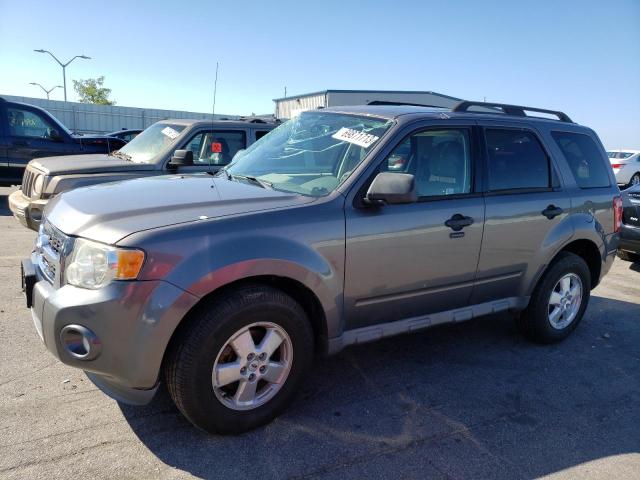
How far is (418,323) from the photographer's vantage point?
358 cm

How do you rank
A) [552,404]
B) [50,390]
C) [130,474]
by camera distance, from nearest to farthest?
[130,474]
[50,390]
[552,404]

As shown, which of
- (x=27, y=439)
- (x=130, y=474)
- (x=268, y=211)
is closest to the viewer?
(x=130, y=474)

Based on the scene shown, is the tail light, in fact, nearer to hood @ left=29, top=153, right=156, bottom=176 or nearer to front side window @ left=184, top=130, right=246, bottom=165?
front side window @ left=184, top=130, right=246, bottom=165

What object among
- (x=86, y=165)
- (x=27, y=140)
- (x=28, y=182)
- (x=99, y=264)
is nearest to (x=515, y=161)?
(x=99, y=264)

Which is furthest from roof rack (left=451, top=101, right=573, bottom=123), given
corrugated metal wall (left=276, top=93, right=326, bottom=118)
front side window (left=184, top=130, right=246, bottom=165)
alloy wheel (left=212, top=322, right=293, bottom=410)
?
corrugated metal wall (left=276, top=93, right=326, bottom=118)

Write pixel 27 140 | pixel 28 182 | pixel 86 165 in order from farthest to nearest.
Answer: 1. pixel 27 140
2. pixel 28 182
3. pixel 86 165

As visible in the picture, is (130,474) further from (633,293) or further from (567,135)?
(633,293)

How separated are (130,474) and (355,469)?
43.8 inches

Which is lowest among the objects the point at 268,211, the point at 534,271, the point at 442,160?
the point at 534,271

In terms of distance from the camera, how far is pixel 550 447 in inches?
118

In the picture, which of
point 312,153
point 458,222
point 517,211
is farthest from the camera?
point 517,211

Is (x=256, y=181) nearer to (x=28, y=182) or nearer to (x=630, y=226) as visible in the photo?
(x=28, y=182)

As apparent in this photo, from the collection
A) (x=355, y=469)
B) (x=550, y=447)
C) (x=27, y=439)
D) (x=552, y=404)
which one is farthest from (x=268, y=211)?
(x=552, y=404)

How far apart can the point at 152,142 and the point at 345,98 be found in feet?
64.2
